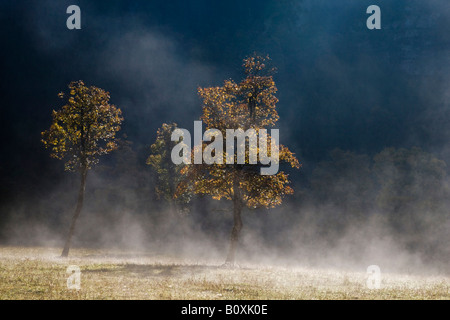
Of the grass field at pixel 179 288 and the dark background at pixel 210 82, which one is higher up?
the dark background at pixel 210 82

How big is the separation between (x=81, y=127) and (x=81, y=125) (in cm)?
26

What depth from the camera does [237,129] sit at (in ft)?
90.8

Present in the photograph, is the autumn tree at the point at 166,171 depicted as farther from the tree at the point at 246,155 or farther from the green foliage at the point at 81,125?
the tree at the point at 246,155

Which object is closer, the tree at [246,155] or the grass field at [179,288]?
the grass field at [179,288]

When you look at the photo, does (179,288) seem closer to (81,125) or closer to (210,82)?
(81,125)

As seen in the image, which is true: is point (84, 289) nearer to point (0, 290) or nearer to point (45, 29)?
point (0, 290)

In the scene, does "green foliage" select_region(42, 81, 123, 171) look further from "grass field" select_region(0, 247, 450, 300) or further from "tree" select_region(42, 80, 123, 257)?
"grass field" select_region(0, 247, 450, 300)

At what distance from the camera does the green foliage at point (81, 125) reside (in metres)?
31.9

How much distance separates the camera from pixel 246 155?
27406mm

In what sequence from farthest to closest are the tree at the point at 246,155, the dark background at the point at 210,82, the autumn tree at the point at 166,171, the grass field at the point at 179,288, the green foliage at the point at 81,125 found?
the dark background at the point at 210,82, the autumn tree at the point at 166,171, the green foliage at the point at 81,125, the tree at the point at 246,155, the grass field at the point at 179,288

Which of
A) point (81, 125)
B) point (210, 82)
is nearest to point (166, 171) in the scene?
point (81, 125)

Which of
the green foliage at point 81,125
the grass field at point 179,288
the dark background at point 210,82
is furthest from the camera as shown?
the dark background at point 210,82

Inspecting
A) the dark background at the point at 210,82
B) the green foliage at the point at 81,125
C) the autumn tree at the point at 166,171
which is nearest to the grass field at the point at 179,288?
the green foliage at the point at 81,125
